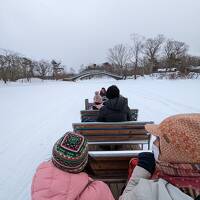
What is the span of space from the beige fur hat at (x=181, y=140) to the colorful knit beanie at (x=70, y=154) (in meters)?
0.62

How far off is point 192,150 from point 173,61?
59228 mm

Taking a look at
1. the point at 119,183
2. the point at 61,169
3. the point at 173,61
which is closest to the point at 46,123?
the point at 119,183

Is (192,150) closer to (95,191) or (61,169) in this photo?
(95,191)

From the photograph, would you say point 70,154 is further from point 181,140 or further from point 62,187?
point 181,140

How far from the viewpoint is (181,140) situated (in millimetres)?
1600

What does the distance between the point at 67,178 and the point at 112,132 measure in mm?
2634

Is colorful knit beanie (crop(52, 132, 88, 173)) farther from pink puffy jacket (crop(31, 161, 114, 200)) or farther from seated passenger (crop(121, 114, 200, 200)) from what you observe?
seated passenger (crop(121, 114, 200, 200))

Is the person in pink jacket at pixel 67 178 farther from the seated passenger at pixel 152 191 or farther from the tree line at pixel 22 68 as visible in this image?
the tree line at pixel 22 68

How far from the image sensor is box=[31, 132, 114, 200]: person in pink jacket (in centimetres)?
182

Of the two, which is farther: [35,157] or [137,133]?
[35,157]

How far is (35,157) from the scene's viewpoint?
5465 millimetres

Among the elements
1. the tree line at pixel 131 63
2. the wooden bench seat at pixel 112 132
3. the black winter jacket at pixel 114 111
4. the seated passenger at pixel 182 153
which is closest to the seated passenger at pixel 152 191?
the seated passenger at pixel 182 153

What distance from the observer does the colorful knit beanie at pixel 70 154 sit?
192cm

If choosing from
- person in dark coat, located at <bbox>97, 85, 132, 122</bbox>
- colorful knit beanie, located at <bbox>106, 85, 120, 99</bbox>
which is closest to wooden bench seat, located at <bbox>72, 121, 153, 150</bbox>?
person in dark coat, located at <bbox>97, 85, 132, 122</bbox>
